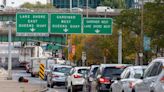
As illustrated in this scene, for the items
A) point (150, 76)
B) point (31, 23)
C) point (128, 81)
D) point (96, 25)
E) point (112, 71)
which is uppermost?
point (150, 76)

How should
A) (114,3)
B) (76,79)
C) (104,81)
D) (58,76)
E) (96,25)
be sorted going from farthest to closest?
(114,3) < (96,25) < (58,76) < (76,79) < (104,81)

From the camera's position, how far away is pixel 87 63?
291 feet

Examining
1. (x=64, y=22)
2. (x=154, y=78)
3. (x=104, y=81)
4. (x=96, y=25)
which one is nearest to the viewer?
(x=154, y=78)

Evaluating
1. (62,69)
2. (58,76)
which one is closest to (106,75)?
(58,76)

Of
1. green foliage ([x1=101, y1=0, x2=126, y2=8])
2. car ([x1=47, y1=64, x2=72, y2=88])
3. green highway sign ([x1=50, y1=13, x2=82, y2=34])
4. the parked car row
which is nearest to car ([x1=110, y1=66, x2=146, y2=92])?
the parked car row

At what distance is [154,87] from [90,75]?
15283 millimetres

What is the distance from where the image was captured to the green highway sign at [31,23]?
57.6m

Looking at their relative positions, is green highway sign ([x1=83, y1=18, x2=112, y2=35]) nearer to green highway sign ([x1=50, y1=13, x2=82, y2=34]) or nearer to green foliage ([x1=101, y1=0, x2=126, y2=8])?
green highway sign ([x1=50, y1=13, x2=82, y2=34])

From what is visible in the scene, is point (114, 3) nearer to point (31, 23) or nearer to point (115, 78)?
point (31, 23)

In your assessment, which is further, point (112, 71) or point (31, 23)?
point (31, 23)

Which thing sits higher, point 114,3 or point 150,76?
point 150,76

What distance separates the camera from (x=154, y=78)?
17703mm

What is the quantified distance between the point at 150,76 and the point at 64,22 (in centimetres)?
3972

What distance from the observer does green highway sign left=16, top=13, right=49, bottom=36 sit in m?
57.6
